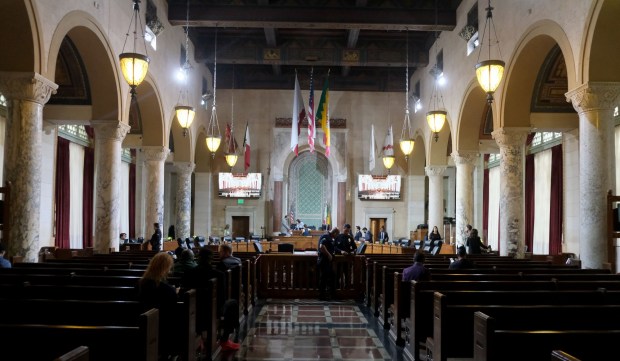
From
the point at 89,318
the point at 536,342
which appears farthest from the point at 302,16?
the point at 536,342

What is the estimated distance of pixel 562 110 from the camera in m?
15.1

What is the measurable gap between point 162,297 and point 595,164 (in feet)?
26.0

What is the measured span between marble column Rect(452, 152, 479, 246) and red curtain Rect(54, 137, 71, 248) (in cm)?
1216

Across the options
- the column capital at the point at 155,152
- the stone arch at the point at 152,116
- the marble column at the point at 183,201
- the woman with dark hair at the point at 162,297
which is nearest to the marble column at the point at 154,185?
the column capital at the point at 155,152

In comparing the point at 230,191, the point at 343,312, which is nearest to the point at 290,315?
the point at 343,312

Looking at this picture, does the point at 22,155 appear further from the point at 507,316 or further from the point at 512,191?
the point at 512,191

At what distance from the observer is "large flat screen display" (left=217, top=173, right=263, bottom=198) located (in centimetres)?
2631

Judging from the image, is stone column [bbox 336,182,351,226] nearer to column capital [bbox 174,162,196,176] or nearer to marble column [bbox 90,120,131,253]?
column capital [bbox 174,162,196,176]

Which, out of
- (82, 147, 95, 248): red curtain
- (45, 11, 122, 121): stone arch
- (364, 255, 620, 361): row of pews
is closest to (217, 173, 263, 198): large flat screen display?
(82, 147, 95, 248): red curtain

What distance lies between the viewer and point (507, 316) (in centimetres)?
483

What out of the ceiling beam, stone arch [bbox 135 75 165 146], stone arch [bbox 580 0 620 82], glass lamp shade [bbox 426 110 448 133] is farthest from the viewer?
the ceiling beam

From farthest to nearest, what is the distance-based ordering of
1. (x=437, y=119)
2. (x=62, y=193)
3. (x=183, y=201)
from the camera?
1. (x=183, y=201)
2. (x=62, y=193)
3. (x=437, y=119)

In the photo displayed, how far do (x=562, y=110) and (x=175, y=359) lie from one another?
A: 12.6 metres

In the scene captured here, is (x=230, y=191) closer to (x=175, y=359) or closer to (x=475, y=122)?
(x=475, y=122)
